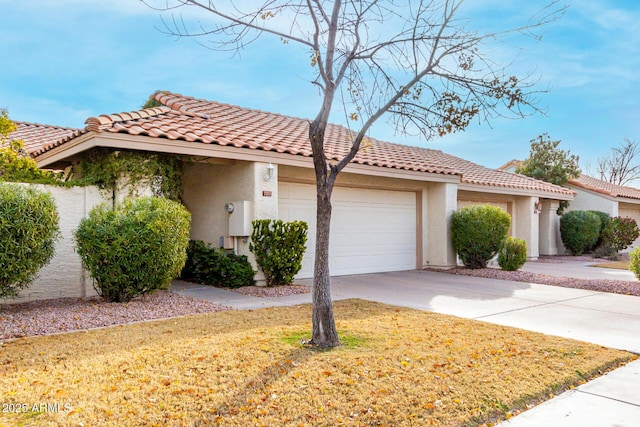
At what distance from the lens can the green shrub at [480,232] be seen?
1289 centimetres

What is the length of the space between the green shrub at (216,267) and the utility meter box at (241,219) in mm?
527

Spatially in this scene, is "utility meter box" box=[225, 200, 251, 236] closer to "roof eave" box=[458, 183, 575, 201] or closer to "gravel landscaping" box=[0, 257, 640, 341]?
"gravel landscaping" box=[0, 257, 640, 341]

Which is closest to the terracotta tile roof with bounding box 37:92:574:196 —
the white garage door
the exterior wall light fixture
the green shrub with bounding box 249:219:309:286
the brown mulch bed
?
the exterior wall light fixture

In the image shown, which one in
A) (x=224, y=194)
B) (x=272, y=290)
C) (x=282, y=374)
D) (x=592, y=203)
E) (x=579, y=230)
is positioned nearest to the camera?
(x=282, y=374)

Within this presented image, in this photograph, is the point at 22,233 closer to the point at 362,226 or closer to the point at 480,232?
the point at 362,226

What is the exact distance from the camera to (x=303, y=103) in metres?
6.56

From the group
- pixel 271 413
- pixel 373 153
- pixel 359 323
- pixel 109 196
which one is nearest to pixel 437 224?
pixel 373 153

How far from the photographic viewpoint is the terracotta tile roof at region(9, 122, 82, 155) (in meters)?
13.1

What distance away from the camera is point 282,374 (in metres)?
4.21

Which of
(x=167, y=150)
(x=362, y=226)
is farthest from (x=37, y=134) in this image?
(x=362, y=226)

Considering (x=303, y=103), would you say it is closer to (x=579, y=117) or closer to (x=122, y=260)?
(x=122, y=260)

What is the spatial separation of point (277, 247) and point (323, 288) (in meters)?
4.26

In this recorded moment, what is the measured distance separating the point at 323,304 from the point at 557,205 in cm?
1900

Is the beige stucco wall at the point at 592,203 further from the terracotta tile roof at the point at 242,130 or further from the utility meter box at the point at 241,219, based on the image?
A: the utility meter box at the point at 241,219
